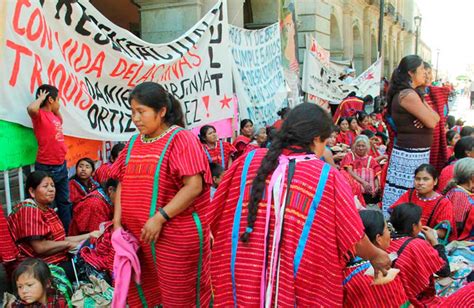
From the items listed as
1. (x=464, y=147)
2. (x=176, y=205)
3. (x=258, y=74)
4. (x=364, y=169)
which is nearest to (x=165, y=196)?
(x=176, y=205)

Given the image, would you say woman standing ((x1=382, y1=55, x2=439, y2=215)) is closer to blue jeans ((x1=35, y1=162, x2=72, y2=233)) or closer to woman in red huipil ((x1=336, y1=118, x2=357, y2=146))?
blue jeans ((x1=35, y1=162, x2=72, y2=233))

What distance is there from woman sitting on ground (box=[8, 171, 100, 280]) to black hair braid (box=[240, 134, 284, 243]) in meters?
1.89

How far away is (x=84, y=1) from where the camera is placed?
14.5 feet

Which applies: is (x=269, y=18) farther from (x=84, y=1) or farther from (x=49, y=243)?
(x=49, y=243)

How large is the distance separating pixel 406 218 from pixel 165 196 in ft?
5.23

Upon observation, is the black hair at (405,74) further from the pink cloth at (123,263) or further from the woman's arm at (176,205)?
the pink cloth at (123,263)

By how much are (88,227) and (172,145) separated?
5.73 feet

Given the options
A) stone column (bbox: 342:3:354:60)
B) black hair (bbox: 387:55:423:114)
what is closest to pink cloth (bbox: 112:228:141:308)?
black hair (bbox: 387:55:423:114)

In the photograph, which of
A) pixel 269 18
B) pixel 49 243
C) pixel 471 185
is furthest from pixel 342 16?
pixel 49 243

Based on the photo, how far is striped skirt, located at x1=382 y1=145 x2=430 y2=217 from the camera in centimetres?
413

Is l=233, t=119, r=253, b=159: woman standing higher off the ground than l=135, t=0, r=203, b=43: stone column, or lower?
lower

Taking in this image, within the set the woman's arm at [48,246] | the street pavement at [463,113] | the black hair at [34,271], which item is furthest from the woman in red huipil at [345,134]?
the street pavement at [463,113]

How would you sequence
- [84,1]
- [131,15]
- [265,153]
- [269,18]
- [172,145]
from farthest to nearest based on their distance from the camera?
[131,15] → [269,18] → [84,1] → [172,145] → [265,153]

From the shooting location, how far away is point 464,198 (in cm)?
400
